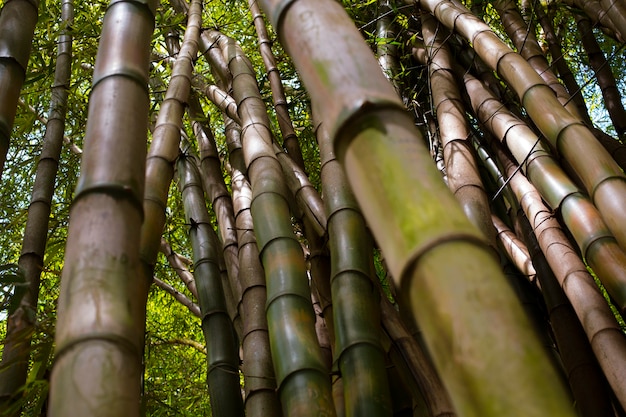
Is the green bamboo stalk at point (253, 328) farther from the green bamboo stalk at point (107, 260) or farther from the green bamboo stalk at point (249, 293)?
the green bamboo stalk at point (107, 260)

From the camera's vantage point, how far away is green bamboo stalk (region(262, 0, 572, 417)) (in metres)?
0.66

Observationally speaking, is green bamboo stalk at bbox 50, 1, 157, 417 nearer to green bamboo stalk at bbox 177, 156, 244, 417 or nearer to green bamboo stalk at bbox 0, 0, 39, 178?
green bamboo stalk at bbox 0, 0, 39, 178

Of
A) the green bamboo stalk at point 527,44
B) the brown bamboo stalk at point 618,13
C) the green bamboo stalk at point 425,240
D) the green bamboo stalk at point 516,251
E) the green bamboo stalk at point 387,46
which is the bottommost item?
the green bamboo stalk at point 425,240

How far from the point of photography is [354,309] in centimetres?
164

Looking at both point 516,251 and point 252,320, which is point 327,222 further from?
point 516,251

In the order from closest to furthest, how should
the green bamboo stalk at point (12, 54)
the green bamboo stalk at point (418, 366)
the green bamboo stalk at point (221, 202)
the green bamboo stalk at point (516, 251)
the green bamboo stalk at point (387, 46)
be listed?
the green bamboo stalk at point (12, 54), the green bamboo stalk at point (418, 366), the green bamboo stalk at point (221, 202), the green bamboo stalk at point (516, 251), the green bamboo stalk at point (387, 46)

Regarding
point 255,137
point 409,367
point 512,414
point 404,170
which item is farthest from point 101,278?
point 255,137

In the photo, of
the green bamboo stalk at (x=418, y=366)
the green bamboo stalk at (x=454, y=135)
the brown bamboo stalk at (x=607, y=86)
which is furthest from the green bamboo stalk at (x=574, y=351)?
the brown bamboo stalk at (x=607, y=86)

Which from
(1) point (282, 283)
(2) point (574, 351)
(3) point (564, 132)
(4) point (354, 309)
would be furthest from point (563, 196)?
(1) point (282, 283)

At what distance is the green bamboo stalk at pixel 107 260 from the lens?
0.81 metres

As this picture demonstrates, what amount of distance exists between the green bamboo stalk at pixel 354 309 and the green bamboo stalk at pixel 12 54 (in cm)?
59

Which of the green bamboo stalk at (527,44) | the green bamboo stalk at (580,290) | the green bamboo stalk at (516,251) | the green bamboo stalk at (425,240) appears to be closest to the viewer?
the green bamboo stalk at (425,240)

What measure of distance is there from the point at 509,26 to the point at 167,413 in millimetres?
2099

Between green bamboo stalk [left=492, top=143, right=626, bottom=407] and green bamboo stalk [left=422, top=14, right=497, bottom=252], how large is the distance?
0.58 ft
